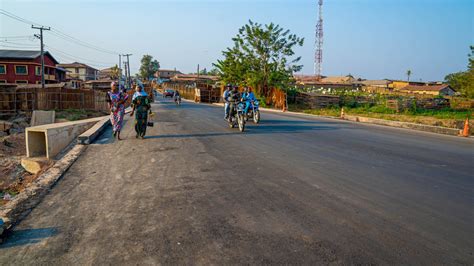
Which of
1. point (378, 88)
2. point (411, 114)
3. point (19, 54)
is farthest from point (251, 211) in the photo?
point (378, 88)

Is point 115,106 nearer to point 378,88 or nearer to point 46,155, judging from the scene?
point 46,155

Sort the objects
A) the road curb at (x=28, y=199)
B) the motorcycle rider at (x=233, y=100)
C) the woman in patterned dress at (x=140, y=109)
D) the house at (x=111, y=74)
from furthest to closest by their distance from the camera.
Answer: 1. the house at (x=111, y=74)
2. the motorcycle rider at (x=233, y=100)
3. the woman in patterned dress at (x=140, y=109)
4. the road curb at (x=28, y=199)

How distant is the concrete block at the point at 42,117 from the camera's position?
21.6 metres

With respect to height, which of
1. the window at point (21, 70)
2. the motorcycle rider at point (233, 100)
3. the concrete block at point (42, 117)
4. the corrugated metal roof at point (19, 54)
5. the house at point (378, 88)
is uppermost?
the corrugated metal roof at point (19, 54)

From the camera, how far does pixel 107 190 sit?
5.30 metres

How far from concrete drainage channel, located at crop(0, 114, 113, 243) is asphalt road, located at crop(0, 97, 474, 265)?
0.61 ft

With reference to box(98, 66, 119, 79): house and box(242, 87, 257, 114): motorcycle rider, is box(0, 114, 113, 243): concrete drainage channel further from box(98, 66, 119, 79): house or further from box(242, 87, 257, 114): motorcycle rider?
box(98, 66, 119, 79): house

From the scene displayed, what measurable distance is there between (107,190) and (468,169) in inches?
283

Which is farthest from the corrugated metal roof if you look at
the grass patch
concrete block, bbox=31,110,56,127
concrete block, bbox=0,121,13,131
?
the grass patch

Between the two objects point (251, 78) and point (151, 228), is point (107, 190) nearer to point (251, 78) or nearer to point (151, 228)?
point (151, 228)

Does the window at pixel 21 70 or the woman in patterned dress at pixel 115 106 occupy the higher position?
the window at pixel 21 70

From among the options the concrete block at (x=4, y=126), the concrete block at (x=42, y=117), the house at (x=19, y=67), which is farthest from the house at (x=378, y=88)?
the concrete block at (x=4, y=126)

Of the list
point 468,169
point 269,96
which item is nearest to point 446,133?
point 468,169

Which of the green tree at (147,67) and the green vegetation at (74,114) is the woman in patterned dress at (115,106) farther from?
the green tree at (147,67)
